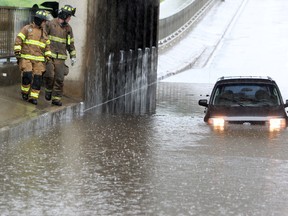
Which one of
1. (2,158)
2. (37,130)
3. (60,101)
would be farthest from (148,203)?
(60,101)

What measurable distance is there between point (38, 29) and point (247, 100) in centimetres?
423

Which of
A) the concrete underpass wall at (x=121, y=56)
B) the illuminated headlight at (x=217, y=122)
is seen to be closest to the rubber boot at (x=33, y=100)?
the illuminated headlight at (x=217, y=122)

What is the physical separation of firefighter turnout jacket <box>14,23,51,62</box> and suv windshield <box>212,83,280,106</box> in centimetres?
342

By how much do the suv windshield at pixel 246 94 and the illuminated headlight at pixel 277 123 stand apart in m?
0.39

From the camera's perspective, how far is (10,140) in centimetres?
1620

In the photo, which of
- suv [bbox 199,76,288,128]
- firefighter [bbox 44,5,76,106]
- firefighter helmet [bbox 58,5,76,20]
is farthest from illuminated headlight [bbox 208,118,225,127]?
firefighter helmet [bbox 58,5,76,20]

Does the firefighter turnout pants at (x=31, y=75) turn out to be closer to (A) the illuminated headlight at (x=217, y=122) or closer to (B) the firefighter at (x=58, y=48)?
(B) the firefighter at (x=58, y=48)

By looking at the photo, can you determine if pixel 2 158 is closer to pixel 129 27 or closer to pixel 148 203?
pixel 148 203

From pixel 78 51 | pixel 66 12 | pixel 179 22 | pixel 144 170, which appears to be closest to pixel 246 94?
pixel 66 12

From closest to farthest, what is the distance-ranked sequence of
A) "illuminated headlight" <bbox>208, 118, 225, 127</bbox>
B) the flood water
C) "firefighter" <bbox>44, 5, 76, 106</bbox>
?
the flood water
"illuminated headlight" <bbox>208, 118, 225, 127</bbox>
"firefighter" <bbox>44, 5, 76, 106</bbox>

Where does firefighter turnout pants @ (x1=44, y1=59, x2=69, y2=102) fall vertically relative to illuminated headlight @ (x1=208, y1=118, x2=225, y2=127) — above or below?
above

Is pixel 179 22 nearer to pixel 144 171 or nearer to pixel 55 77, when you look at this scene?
pixel 55 77

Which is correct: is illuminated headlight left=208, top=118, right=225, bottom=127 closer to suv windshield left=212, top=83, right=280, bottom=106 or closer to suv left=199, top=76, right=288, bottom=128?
suv left=199, top=76, right=288, bottom=128

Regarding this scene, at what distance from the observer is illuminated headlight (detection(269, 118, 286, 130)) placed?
1962cm
